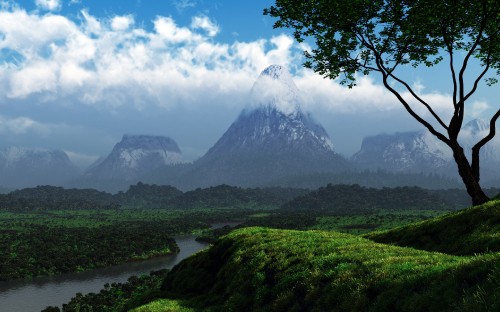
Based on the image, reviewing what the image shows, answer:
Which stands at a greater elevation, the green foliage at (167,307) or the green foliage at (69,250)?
the green foliage at (167,307)

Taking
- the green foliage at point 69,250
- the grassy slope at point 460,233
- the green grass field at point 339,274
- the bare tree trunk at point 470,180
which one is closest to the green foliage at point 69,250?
the green foliage at point 69,250

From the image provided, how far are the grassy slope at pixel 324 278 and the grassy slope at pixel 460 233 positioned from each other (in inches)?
160

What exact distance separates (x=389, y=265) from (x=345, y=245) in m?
7.21

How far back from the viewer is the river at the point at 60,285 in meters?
74.1

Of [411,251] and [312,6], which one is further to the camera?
[312,6]

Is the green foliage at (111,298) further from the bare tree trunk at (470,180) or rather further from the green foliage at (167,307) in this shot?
the bare tree trunk at (470,180)

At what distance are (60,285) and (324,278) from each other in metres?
82.8

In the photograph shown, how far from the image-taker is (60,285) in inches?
3450

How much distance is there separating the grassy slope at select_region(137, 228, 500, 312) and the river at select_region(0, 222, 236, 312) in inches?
1930

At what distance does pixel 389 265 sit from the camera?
18734 millimetres

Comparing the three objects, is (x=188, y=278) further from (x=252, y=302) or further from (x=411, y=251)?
(x=411, y=251)

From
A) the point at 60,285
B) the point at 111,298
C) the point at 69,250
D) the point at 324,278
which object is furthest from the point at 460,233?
the point at 69,250

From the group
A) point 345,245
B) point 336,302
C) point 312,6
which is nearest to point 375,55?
point 312,6

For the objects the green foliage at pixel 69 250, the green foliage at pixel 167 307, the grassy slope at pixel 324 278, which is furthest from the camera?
the green foliage at pixel 69 250
